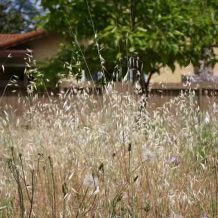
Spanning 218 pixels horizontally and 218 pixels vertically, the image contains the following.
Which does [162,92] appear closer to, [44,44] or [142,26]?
[142,26]

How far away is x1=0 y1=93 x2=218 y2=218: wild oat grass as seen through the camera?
316 centimetres

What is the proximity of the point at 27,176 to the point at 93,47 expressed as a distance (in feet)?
20.2

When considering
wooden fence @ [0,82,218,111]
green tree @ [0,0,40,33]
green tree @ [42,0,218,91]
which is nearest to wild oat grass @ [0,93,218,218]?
wooden fence @ [0,82,218,111]

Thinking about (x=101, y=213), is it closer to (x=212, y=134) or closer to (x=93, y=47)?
(x=212, y=134)

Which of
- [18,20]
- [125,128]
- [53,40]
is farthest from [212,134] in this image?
[18,20]

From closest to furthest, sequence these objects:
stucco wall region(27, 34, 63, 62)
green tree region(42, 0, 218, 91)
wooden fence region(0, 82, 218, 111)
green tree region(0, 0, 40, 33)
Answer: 1. wooden fence region(0, 82, 218, 111)
2. green tree region(42, 0, 218, 91)
3. stucco wall region(27, 34, 63, 62)
4. green tree region(0, 0, 40, 33)

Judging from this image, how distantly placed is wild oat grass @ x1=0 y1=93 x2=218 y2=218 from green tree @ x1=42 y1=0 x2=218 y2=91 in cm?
455

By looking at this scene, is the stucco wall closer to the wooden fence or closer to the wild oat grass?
the wooden fence

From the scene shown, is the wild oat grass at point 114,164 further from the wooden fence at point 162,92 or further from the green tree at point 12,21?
the green tree at point 12,21

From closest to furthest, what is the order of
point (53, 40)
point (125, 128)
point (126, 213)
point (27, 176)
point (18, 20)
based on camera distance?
point (126, 213)
point (125, 128)
point (27, 176)
point (53, 40)
point (18, 20)

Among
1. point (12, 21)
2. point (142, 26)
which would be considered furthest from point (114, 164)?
point (12, 21)

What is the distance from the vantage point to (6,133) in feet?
12.4

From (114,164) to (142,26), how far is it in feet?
20.0

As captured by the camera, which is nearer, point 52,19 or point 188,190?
point 188,190
